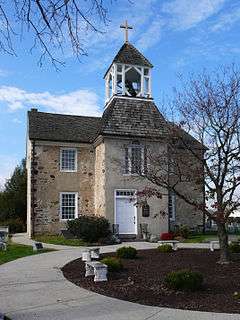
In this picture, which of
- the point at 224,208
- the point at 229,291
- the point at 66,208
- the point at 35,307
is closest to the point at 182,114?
the point at 224,208

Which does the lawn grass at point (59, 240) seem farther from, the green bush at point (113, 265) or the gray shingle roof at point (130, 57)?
the gray shingle roof at point (130, 57)

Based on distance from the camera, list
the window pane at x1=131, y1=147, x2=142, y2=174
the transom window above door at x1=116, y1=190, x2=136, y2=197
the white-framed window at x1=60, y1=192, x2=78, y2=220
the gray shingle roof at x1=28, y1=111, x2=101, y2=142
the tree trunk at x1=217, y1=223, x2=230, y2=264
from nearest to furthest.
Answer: the tree trunk at x1=217, y1=223, x2=230, y2=264 < the window pane at x1=131, y1=147, x2=142, y2=174 < the transom window above door at x1=116, y1=190, x2=136, y2=197 < the white-framed window at x1=60, y1=192, x2=78, y2=220 < the gray shingle roof at x1=28, y1=111, x2=101, y2=142

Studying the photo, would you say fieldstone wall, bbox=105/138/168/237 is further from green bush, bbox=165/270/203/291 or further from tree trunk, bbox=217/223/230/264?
green bush, bbox=165/270/203/291

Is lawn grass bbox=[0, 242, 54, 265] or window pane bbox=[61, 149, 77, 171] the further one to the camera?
window pane bbox=[61, 149, 77, 171]

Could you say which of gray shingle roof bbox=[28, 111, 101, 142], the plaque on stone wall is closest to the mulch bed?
the plaque on stone wall

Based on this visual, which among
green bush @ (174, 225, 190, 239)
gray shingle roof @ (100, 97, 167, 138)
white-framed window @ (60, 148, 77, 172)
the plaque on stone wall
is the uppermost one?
gray shingle roof @ (100, 97, 167, 138)

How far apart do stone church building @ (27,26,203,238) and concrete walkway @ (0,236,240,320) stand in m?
14.7

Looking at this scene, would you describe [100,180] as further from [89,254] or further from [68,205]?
[89,254]

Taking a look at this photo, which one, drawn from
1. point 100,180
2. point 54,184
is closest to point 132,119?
point 100,180

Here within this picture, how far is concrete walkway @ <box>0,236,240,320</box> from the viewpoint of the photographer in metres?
7.96

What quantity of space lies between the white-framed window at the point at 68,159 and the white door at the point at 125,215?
4534mm

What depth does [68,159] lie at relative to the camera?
30875 mm

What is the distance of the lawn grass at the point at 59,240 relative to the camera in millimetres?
24639

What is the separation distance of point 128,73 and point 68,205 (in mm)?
9981
